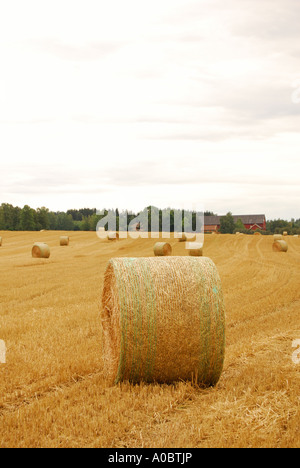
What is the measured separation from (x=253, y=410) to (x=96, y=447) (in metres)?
1.91

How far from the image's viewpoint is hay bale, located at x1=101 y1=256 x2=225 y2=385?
255 inches

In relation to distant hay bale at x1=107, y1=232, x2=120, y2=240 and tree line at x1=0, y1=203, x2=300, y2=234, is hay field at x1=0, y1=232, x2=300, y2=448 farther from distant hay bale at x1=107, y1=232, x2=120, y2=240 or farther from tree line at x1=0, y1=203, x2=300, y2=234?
tree line at x1=0, y1=203, x2=300, y2=234

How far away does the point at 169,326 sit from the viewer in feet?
21.3

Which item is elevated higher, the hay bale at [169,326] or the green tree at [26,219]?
the green tree at [26,219]

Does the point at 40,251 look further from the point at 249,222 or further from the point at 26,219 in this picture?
the point at 249,222

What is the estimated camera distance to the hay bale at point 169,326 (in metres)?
6.46
